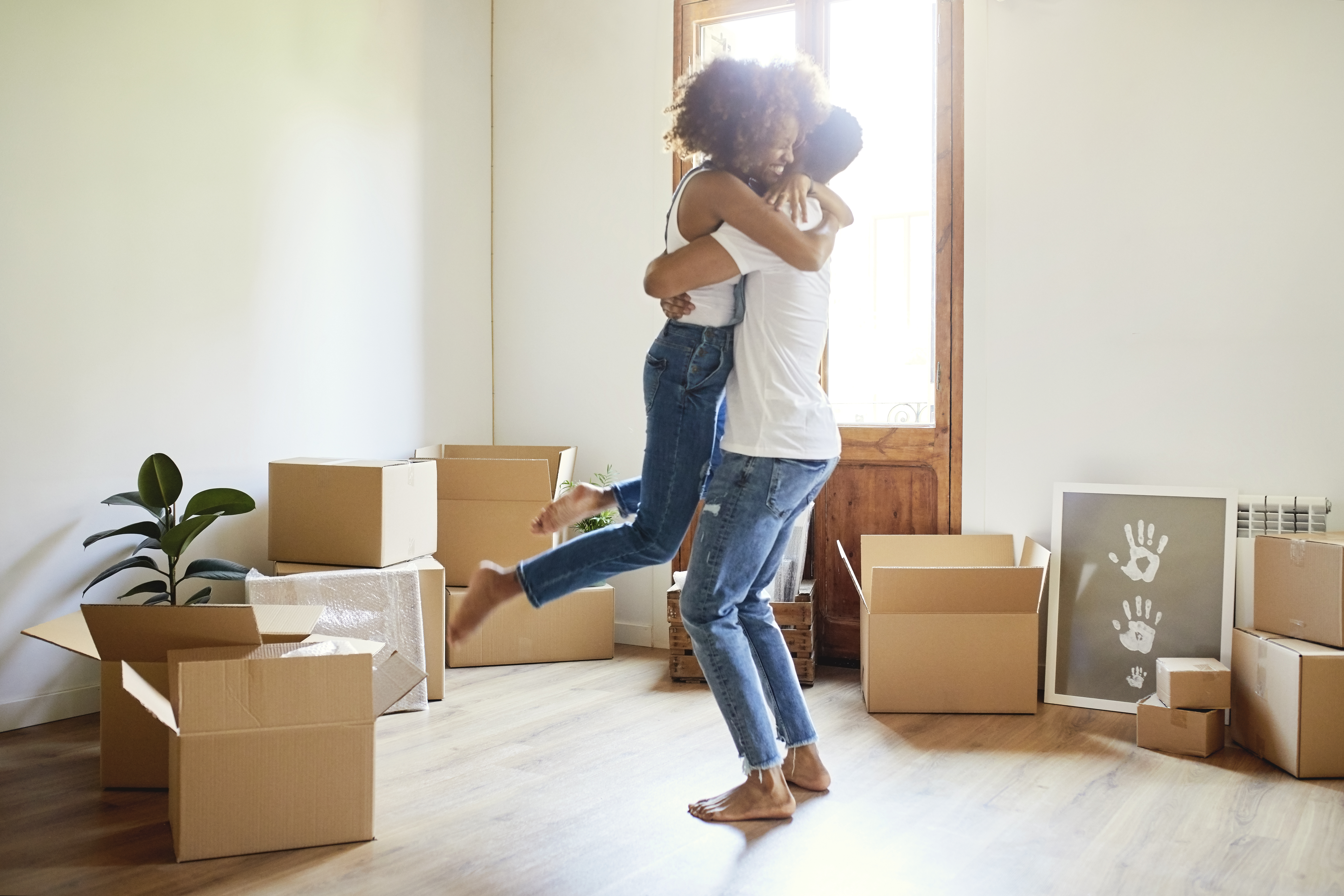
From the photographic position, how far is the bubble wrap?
2.44m

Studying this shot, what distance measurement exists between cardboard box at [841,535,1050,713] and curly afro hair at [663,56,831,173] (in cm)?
122

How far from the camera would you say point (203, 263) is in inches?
108

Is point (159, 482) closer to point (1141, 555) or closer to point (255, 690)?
point (255, 690)

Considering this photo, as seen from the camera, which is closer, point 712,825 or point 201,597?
point 712,825

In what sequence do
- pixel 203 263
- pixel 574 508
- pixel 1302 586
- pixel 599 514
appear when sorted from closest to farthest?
pixel 574 508, pixel 1302 586, pixel 203 263, pixel 599 514

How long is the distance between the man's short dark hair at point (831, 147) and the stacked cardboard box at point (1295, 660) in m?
1.36

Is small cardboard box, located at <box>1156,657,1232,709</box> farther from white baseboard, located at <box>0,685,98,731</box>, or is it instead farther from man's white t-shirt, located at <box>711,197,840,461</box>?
white baseboard, located at <box>0,685,98,731</box>

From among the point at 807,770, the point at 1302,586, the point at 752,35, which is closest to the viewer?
the point at 807,770

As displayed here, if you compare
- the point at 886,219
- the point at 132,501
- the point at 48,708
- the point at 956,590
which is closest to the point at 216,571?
the point at 132,501

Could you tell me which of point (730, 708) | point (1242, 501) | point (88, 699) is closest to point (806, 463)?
point (730, 708)

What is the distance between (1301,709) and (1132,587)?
0.60 meters

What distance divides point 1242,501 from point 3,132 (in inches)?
125

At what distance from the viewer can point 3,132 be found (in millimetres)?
2330

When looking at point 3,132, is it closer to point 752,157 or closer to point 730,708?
point 752,157
